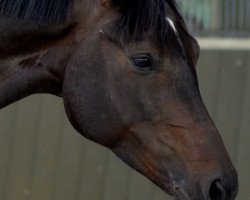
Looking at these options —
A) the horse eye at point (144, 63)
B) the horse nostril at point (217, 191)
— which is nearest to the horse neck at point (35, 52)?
the horse eye at point (144, 63)

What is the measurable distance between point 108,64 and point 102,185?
2475 millimetres

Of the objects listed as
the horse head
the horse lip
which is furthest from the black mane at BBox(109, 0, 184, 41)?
the horse lip

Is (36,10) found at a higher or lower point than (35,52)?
higher

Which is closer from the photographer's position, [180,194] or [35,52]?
[180,194]

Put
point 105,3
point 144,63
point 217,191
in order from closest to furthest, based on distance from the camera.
A: point 217,191 → point 144,63 → point 105,3

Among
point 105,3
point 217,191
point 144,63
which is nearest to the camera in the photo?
point 217,191

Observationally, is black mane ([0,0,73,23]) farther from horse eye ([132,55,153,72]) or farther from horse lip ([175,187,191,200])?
horse lip ([175,187,191,200])

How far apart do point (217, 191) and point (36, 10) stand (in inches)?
39.1

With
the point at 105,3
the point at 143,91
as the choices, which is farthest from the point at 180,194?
the point at 105,3

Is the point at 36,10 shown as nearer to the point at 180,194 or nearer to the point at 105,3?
the point at 105,3

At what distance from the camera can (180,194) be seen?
305cm

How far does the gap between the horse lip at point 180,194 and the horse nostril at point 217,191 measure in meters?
0.09

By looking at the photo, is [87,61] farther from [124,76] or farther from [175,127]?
[175,127]

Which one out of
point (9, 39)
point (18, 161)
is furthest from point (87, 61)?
point (18, 161)
